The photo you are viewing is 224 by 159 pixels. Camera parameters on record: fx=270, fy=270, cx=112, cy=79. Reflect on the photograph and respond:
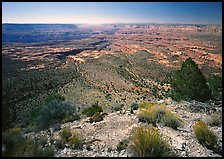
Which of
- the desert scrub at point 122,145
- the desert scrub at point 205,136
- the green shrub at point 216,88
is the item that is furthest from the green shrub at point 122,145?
the green shrub at point 216,88

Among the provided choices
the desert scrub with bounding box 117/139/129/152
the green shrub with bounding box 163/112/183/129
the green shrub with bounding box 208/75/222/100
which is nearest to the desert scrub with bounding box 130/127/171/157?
the desert scrub with bounding box 117/139/129/152

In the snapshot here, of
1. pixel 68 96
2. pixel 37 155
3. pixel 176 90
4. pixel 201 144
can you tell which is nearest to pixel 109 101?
pixel 68 96

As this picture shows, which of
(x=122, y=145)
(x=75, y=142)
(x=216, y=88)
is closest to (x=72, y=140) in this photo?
(x=75, y=142)

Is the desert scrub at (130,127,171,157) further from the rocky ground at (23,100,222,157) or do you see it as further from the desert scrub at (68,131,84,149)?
the desert scrub at (68,131,84,149)

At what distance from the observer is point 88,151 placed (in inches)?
316

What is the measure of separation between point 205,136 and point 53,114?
6.67 meters

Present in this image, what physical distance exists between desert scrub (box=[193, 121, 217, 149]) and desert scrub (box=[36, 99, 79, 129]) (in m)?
6.36

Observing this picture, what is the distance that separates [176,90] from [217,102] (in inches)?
101

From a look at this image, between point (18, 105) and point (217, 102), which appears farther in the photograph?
point (18, 105)

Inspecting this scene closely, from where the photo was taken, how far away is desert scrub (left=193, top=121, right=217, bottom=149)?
8.62m

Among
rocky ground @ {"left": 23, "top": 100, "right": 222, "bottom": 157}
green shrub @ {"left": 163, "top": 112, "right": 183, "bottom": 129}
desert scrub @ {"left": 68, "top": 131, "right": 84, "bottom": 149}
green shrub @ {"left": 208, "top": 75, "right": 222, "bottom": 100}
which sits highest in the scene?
green shrub @ {"left": 208, "top": 75, "right": 222, "bottom": 100}

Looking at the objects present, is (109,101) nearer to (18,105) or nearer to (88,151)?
(18,105)

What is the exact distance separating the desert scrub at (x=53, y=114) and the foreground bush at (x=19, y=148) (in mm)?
4174

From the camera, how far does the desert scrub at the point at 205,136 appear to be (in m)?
8.62
